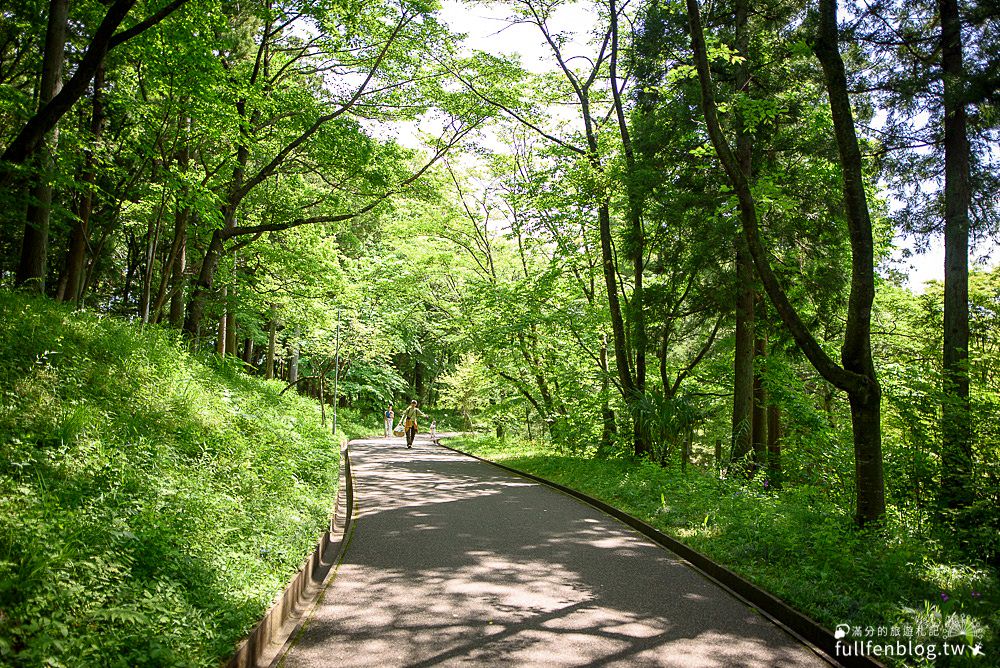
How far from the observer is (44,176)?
371 inches

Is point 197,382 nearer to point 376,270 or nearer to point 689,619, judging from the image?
point 689,619

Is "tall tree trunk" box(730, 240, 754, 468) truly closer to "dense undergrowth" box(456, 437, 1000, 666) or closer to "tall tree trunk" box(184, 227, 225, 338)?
"dense undergrowth" box(456, 437, 1000, 666)

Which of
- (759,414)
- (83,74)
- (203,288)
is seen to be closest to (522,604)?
(83,74)

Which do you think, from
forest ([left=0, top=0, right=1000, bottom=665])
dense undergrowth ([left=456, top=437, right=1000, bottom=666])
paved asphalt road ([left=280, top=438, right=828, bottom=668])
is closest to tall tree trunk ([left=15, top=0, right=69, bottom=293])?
forest ([left=0, top=0, right=1000, bottom=665])

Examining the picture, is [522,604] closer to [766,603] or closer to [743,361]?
[766,603]

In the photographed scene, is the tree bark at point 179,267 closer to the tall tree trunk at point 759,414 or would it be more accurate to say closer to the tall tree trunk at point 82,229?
the tall tree trunk at point 82,229

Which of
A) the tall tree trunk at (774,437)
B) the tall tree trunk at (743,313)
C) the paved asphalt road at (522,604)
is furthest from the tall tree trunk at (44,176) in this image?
the tall tree trunk at (774,437)

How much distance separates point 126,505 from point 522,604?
3408mm

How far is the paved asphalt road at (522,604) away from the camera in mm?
4473

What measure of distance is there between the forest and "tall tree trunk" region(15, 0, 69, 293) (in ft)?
0.18

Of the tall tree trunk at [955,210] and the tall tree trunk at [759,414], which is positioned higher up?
the tall tree trunk at [955,210]

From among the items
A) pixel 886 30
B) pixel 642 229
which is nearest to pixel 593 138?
pixel 642 229

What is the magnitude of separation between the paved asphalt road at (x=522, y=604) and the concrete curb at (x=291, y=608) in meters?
0.14

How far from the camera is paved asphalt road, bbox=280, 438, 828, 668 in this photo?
14.7 feet
